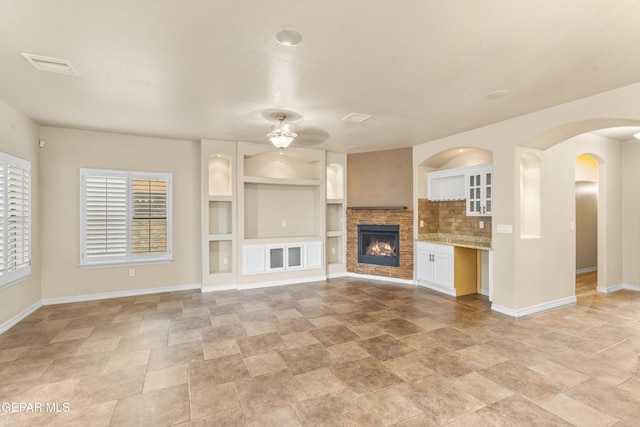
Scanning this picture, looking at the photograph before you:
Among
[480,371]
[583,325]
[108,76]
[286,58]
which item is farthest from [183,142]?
[583,325]

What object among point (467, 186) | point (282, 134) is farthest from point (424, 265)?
point (282, 134)

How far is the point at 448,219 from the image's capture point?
654 centimetres

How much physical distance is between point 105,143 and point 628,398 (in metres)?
7.55

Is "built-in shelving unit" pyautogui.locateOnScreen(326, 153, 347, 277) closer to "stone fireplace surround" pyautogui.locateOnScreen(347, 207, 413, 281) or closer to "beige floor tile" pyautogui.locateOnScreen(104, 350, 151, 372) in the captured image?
"stone fireplace surround" pyautogui.locateOnScreen(347, 207, 413, 281)

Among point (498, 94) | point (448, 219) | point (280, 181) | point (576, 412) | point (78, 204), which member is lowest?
point (576, 412)

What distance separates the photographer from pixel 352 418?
228 centimetres

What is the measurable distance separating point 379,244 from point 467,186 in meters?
2.28

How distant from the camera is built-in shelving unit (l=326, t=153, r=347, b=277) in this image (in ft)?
23.4

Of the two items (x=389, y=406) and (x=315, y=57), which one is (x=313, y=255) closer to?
(x=389, y=406)

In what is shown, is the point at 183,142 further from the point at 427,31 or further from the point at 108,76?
the point at 427,31

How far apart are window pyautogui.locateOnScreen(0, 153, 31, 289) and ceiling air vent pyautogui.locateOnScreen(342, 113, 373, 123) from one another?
4.50 meters

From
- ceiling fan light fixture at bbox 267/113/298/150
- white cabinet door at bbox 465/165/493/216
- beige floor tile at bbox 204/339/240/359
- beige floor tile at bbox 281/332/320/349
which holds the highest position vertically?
ceiling fan light fixture at bbox 267/113/298/150

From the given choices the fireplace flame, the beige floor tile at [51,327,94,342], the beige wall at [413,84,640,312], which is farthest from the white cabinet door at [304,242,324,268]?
the beige floor tile at [51,327,94,342]

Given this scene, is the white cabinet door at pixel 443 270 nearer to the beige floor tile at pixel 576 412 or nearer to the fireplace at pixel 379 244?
the fireplace at pixel 379 244
